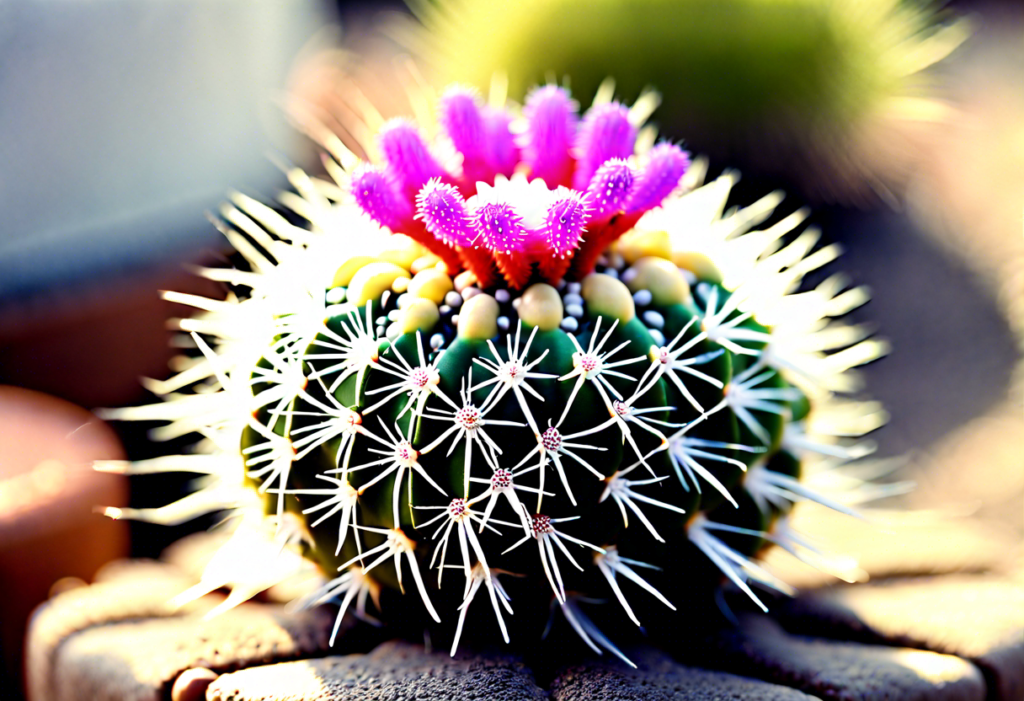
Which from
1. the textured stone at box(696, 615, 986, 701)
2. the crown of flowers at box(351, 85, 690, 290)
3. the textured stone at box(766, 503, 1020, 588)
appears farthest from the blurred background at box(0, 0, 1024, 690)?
the crown of flowers at box(351, 85, 690, 290)

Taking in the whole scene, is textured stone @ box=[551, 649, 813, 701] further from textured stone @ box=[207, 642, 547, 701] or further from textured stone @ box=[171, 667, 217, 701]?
textured stone @ box=[171, 667, 217, 701]

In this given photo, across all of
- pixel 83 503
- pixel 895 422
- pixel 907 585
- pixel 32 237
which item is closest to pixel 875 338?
pixel 895 422

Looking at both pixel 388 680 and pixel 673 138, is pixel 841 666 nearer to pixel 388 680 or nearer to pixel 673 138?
pixel 388 680

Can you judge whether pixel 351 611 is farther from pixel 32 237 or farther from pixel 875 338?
pixel 32 237

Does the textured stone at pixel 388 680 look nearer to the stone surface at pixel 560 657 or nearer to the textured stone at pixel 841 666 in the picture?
the stone surface at pixel 560 657

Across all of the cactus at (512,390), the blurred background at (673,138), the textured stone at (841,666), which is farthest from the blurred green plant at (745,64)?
the textured stone at (841,666)
